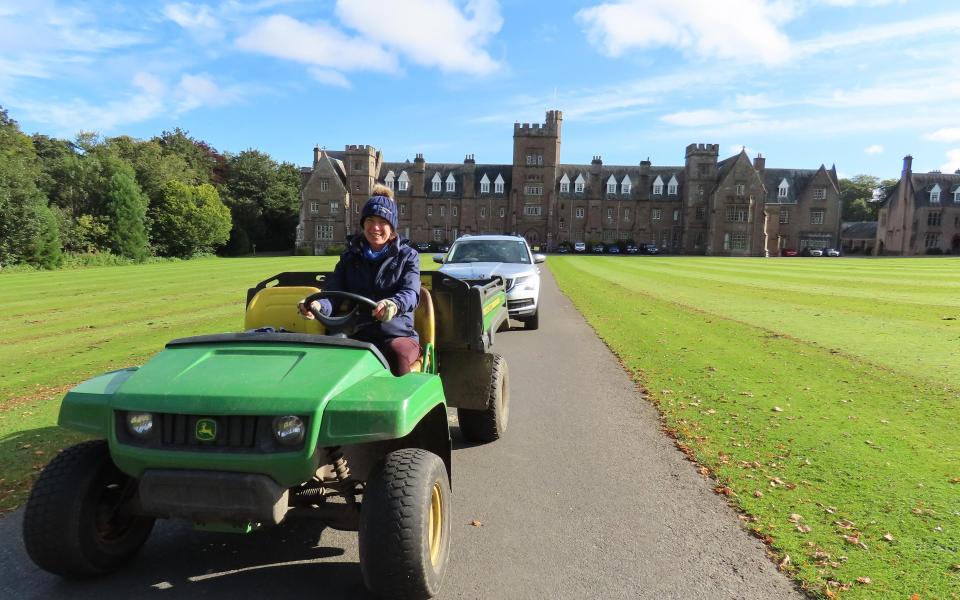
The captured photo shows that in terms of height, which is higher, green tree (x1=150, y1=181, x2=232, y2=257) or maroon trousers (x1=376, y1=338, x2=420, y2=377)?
green tree (x1=150, y1=181, x2=232, y2=257)

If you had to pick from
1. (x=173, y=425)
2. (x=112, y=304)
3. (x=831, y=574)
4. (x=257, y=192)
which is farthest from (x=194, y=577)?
(x=257, y=192)

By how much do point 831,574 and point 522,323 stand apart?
1063cm

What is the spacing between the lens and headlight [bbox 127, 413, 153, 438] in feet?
8.41

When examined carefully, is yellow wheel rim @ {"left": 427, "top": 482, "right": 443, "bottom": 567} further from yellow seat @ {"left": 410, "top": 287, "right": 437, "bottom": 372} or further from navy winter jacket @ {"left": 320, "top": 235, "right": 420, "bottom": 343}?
yellow seat @ {"left": 410, "top": 287, "right": 437, "bottom": 372}

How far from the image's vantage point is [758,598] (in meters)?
2.91

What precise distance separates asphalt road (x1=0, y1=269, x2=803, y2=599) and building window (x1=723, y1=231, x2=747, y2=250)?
8046cm

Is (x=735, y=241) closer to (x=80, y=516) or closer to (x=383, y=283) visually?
(x=383, y=283)

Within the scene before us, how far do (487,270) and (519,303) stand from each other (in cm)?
97

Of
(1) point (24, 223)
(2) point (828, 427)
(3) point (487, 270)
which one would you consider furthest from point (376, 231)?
(1) point (24, 223)

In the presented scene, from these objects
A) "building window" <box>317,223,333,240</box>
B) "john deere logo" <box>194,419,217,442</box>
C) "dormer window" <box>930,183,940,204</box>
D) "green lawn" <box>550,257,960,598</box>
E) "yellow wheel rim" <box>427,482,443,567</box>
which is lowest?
"green lawn" <box>550,257,960,598</box>

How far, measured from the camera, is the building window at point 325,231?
246 feet

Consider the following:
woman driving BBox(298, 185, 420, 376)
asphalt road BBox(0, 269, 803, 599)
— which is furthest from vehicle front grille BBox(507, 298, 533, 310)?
woman driving BBox(298, 185, 420, 376)

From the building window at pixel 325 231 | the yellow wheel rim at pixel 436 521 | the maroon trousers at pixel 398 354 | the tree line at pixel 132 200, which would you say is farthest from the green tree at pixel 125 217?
the yellow wheel rim at pixel 436 521

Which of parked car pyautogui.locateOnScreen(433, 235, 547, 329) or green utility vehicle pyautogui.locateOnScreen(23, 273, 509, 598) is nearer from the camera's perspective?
green utility vehicle pyautogui.locateOnScreen(23, 273, 509, 598)
